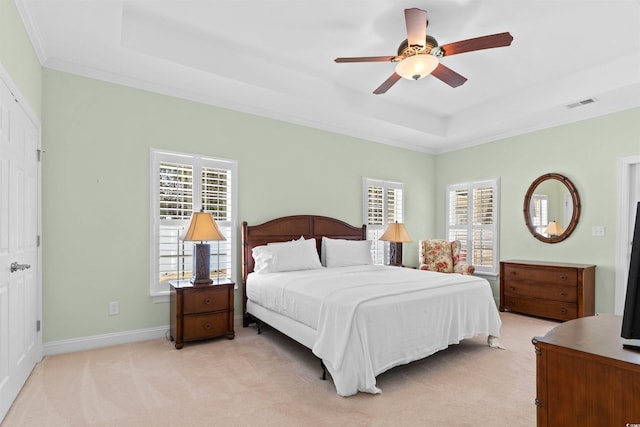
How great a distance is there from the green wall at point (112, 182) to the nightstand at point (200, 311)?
0.49 m

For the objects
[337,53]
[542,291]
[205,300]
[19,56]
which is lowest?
[542,291]

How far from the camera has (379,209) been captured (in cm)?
588

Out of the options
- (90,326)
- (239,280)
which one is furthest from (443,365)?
(90,326)

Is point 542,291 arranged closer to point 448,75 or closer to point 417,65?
point 448,75

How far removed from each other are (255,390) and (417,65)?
2954 mm

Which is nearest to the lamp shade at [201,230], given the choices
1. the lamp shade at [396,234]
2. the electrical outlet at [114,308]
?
the electrical outlet at [114,308]

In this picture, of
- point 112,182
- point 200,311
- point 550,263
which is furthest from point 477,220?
point 112,182

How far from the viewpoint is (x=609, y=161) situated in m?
4.47

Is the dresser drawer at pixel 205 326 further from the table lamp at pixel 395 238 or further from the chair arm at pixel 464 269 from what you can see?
the chair arm at pixel 464 269

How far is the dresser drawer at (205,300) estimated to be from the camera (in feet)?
11.6

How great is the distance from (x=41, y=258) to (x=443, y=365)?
3.77 meters

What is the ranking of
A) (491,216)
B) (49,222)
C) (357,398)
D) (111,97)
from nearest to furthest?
1. (357,398)
2. (49,222)
3. (111,97)
4. (491,216)

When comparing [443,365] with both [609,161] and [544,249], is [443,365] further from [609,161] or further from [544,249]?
[609,161]

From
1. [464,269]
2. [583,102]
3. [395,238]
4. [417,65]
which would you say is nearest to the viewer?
[417,65]
